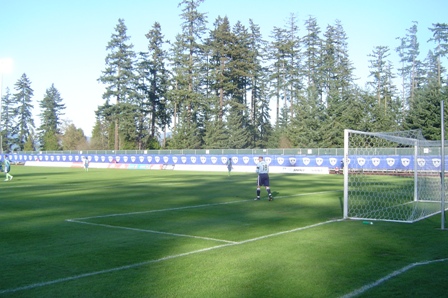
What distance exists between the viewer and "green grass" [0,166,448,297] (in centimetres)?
729

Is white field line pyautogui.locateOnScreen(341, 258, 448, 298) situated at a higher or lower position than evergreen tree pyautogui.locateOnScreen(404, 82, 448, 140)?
lower

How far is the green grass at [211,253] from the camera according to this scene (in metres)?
7.29

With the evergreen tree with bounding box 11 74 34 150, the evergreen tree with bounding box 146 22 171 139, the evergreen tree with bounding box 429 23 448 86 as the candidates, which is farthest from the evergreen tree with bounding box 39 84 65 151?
the evergreen tree with bounding box 429 23 448 86

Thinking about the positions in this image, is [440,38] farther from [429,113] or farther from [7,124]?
[7,124]

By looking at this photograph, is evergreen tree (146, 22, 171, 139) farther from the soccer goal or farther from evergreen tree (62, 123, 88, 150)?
the soccer goal

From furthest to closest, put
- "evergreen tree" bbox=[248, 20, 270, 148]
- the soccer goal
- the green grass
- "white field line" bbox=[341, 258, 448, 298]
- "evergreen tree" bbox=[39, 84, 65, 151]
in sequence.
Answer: "evergreen tree" bbox=[39, 84, 65, 151] → "evergreen tree" bbox=[248, 20, 270, 148] → the soccer goal → the green grass → "white field line" bbox=[341, 258, 448, 298]

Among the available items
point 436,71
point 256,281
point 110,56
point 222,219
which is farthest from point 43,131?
point 256,281

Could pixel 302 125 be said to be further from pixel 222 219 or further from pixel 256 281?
pixel 256 281

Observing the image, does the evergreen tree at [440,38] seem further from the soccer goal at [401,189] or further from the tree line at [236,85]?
the soccer goal at [401,189]

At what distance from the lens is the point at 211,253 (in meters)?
9.88

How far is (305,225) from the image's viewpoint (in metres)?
13.8

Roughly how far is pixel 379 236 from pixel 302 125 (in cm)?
5560

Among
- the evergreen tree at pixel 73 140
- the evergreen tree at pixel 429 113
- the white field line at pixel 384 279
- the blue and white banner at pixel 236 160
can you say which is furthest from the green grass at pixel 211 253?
the evergreen tree at pixel 73 140

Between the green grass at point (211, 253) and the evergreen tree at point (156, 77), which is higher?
the evergreen tree at point (156, 77)
